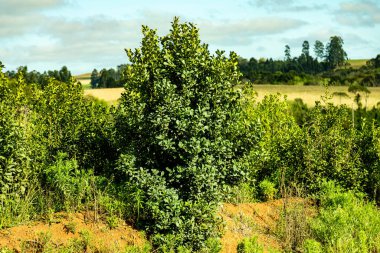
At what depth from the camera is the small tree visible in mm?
8445

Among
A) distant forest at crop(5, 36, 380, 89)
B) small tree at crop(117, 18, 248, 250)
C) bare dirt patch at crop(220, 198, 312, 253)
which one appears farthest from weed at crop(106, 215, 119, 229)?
distant forest at crop(5, 36, 380, 89)

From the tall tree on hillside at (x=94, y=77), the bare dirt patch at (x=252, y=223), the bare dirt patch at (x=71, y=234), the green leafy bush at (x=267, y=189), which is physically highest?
the tall tree on hillside at (x=94, y=77)

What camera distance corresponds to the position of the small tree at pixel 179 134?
8.45 metres

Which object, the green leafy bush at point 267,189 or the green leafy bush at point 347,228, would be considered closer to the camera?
the green leafy bush at point 347,228

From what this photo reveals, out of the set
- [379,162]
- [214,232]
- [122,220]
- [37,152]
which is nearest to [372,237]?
[214,232]

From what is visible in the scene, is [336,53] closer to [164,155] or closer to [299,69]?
[299,69]

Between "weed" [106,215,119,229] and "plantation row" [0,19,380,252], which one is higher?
"plantation row" [0,19,380,252]

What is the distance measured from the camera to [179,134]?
8625 mm

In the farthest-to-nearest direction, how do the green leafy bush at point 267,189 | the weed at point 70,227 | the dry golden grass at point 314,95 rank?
1. the dry golden grass at point 314,95
2. the green leafy bush at point 267,189
3. the weed at point 70,227

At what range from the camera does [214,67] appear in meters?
9.07

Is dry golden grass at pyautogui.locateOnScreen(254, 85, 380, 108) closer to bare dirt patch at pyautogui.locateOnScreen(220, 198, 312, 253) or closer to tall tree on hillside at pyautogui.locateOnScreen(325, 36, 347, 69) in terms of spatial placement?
bare dirt patch at pyautogui.locateOnScreen(220, 198, 312, 253)

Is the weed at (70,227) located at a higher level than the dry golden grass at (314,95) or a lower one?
lower

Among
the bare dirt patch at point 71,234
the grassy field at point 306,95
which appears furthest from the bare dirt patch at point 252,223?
the grassy field at point 306,95

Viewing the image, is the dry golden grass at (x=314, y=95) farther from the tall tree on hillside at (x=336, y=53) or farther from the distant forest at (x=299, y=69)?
the tall tree on hillside at (x=336, y=53)
